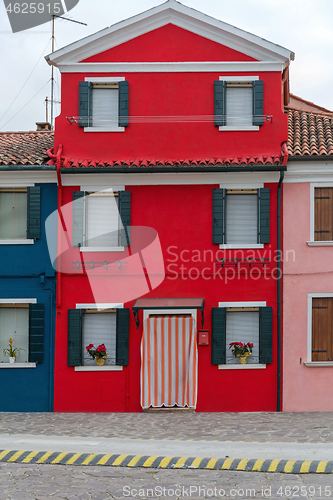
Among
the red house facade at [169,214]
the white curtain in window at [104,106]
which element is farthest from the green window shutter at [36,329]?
the white curtain in window at [104,106]

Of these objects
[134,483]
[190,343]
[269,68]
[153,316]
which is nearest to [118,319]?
[153,316]

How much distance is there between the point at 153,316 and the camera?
1570 centimetres

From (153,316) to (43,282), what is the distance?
3.19m

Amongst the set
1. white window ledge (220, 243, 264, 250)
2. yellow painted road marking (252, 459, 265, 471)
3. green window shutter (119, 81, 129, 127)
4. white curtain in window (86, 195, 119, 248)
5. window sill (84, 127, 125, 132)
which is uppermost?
green window shutter (119, 81, 129, 127)

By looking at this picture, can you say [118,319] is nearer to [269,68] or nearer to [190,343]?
[190,343]

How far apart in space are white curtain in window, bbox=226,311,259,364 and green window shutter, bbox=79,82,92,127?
6728mm

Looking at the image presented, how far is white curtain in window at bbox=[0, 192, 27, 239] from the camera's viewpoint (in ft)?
52.6

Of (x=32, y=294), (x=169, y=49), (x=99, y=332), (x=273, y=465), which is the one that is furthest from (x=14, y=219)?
(x=273, y=465)

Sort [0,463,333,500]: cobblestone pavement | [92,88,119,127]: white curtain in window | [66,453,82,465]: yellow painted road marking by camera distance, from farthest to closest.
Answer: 1. [92,88,119,127]: white curtain in window
2. [66,453,82,465]: yellow painted road marking
3. [0,463,333,500]: cobblestone pavement

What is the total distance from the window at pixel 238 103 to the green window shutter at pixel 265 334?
5173 millimetres

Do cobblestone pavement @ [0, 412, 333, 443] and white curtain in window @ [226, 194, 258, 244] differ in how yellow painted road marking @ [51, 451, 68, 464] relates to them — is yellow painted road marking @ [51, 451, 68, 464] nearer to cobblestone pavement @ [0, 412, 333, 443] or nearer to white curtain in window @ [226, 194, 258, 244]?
cobblestone pavement @ [0, 412, 333, 443]

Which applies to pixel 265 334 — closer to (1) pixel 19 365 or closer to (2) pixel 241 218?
(2) pixel 241 218

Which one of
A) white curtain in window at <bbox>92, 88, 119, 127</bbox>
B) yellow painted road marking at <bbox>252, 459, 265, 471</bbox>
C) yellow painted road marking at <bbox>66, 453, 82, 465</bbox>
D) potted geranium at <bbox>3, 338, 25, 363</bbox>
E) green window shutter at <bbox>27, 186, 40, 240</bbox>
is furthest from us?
white curtain in window at <bbox>92, 88, 119, 127</bbox>

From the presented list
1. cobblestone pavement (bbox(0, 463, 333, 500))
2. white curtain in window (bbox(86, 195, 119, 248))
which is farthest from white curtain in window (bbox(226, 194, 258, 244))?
cobblestone pavement (bbox(0, 463, 333, 500))
